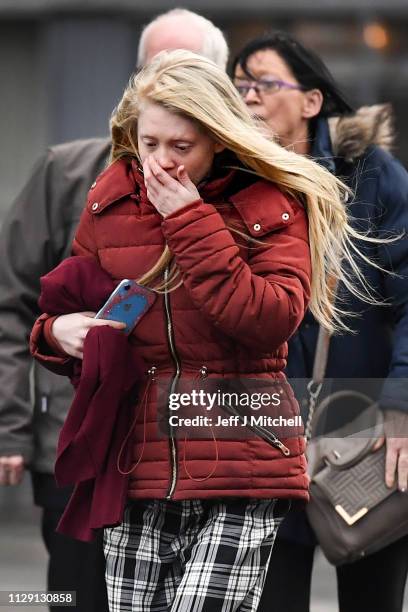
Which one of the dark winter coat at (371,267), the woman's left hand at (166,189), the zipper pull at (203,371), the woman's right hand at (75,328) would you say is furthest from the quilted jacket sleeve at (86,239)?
the dark winter coat at (371,267)

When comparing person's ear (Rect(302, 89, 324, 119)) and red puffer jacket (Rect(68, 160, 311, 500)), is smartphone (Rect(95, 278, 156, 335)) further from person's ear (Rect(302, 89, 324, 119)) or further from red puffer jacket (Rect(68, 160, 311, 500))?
person's ear (Rect(302, 89, 324, 119))

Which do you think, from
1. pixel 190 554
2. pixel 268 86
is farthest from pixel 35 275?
pixel 190 554

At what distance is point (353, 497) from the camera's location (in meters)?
4.35

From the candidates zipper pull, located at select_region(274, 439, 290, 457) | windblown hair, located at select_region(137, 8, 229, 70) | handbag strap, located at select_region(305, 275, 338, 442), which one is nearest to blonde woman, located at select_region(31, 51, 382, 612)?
zipper pull, located at select_region(274, 439, 290, 457)

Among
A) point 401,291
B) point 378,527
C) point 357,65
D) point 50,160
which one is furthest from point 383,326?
point 357,65

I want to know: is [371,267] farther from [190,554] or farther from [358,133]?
[190,554]

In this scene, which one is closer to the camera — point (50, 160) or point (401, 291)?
point (401, 291)

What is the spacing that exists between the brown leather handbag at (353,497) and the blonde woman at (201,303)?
0.77 meters

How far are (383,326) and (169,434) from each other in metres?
1.22

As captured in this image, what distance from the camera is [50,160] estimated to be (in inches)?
190

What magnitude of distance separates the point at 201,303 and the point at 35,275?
4.88ft

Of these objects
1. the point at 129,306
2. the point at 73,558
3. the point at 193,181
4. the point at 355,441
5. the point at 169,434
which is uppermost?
the point at 193,181

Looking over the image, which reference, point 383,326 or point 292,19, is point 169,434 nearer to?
point 383,326

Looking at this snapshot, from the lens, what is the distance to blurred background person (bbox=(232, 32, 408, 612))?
439 cm
